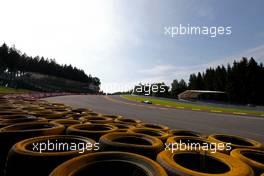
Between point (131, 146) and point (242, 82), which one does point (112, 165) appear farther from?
point (242, 82)

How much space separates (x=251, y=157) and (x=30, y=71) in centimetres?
11055

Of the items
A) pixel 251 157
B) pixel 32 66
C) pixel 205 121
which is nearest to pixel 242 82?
pixel 205 121

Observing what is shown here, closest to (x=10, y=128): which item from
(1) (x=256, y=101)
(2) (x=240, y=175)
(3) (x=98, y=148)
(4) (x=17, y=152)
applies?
(4) (x=17, y=152)

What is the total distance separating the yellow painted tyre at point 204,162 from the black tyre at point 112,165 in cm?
22

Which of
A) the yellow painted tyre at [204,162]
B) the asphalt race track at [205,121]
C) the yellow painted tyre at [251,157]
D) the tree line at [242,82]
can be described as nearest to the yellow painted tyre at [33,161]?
the yellow painted tyre at [204,162]

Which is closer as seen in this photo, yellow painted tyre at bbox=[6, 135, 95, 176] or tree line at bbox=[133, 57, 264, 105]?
yellow painted tyre at bbox=[6, 135, 95, 176]

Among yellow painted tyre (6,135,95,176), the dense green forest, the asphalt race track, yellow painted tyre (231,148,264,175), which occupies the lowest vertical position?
the asphalt race track

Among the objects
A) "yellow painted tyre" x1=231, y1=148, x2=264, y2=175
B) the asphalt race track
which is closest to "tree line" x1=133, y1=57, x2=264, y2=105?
the asphalt race track

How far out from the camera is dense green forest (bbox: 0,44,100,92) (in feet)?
225

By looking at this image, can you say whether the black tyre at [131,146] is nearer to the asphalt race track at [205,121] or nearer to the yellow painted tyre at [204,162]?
the yellow painted tyre at [204,162]

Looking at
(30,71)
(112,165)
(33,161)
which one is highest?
(30,71)

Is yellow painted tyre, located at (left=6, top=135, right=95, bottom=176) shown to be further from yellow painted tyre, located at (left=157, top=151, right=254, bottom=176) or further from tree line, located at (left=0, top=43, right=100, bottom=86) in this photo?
tree line, located at (left=0, top=43, right=100, bottom=86)

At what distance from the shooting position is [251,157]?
12.5 ft

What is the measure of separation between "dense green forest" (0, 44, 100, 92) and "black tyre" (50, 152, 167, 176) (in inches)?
2717
